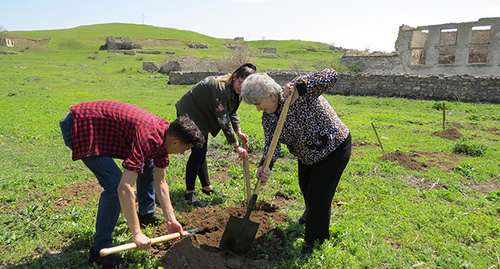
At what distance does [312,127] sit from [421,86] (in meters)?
15.0

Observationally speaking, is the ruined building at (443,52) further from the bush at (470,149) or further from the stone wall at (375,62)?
the bush at (470,149)

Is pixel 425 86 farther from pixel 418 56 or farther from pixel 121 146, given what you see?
pixel 121 146

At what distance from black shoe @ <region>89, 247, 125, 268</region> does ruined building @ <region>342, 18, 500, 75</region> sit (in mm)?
27894

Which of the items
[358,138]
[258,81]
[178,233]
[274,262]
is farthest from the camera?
[358,138]

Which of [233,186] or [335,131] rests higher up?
[335,131]

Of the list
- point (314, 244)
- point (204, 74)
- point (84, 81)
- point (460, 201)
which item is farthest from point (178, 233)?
point (84, 81)

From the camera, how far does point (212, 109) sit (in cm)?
422

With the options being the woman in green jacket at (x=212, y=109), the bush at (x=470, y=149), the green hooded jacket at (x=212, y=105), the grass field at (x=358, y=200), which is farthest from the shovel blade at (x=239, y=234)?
the bush at (x=470, y=149)

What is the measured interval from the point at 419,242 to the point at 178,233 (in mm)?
2542

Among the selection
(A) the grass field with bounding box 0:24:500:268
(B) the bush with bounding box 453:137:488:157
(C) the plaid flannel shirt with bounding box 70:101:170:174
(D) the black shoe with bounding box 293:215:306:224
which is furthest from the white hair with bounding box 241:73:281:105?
(B) the bush with bounding box 453:137:488:157

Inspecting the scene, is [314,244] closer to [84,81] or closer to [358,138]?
[358,138]

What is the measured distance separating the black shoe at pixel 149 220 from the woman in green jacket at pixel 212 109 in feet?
2.20

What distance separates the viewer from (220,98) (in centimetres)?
401

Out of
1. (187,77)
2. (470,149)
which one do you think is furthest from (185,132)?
(187,77)
